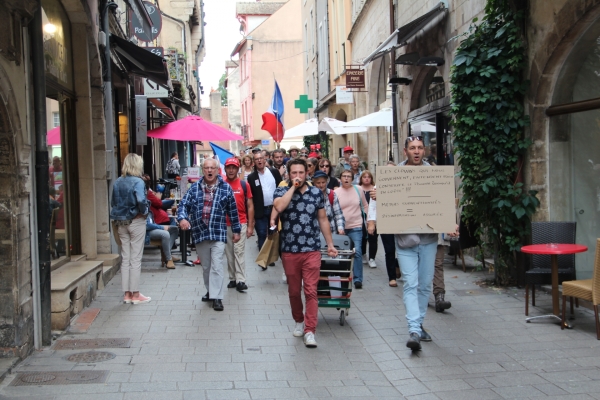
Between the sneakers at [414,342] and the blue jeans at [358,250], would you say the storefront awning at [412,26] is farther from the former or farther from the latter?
the sneakers at [414,342]

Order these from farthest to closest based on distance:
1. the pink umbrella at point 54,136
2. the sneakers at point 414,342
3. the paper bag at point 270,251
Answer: the paper bag at point 270,251 → the pink umbrella at point 54,136 → the sneakers at point 414,342

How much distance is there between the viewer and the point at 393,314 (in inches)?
322

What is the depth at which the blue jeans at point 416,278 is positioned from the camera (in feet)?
22.0

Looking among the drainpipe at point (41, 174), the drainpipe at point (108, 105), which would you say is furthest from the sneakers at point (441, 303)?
the drainpipe at point (108, 105)

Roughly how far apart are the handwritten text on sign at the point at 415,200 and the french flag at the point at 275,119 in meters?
14.0

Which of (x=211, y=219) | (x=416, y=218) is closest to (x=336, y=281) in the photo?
(x=416, y=218)

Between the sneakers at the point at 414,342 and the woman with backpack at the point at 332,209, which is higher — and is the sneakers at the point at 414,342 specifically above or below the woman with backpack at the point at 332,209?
below

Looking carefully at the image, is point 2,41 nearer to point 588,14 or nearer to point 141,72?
point 588,14

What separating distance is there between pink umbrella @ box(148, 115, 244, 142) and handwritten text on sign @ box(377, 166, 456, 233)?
7264 mm

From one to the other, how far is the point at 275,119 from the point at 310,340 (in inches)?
570

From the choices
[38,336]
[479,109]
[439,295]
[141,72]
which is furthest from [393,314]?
[141,72]

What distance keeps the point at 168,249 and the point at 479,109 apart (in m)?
5.35

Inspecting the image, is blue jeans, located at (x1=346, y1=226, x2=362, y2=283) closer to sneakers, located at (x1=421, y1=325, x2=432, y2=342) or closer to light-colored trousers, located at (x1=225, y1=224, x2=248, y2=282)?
light-colored trousers, located at (x1=225, y1=224, x2=248, y2=282)

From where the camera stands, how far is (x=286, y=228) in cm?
700
